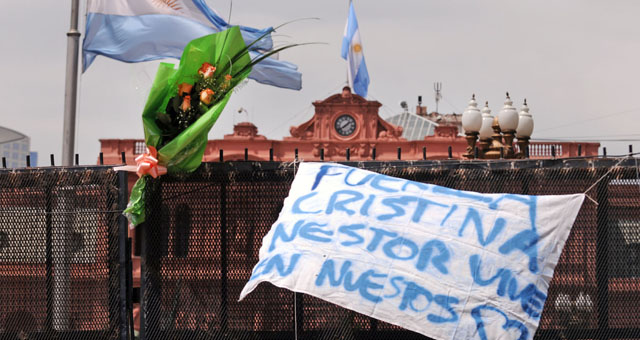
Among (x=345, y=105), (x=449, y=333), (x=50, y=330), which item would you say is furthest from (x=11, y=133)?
(x=345, y=105)

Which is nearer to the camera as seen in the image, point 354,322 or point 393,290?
point 393,290

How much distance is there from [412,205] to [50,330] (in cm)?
302

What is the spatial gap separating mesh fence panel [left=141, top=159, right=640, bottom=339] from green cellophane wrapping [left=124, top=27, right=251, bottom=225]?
5.6 inches

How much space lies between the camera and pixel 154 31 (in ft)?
34.9

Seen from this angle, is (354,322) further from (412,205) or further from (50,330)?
(50,330)

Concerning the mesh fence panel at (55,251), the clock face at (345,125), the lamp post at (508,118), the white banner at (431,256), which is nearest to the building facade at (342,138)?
the clock face at (345,125)

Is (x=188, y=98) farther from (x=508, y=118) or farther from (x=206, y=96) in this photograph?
(x=508, y=118)

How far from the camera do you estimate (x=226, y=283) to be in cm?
632

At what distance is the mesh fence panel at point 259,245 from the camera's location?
6074 mm

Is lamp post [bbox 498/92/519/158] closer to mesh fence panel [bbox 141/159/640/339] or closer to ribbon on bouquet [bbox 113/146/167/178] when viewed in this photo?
mesh fence panel [bbox 141/159/640/339]

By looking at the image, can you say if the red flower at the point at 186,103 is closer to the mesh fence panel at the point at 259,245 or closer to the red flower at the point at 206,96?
the red flower at the point at 206,96

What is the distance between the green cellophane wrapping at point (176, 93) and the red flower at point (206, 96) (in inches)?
2.7

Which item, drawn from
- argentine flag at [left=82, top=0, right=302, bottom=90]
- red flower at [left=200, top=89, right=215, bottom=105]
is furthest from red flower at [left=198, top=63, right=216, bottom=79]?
argentine flag at [left=82, top=0, right=302, bottom=90]

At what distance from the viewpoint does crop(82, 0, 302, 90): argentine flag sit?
34.0 ft
